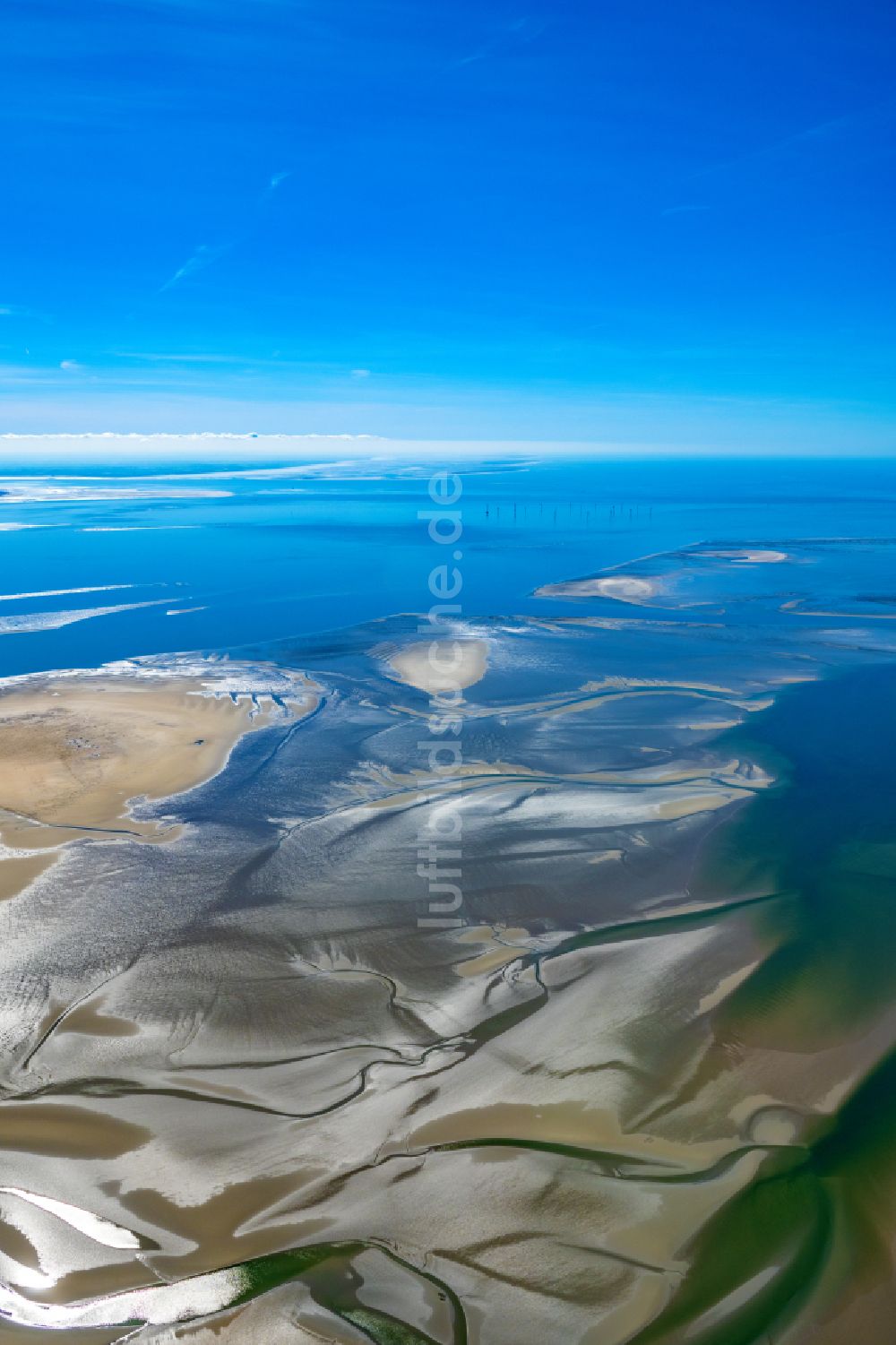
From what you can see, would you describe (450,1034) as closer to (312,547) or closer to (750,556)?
(750,556)

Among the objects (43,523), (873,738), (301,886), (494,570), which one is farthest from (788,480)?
(301,886)

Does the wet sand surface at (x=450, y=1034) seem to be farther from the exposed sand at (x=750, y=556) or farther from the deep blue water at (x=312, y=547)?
the exposed sand at (x=750, y=556)

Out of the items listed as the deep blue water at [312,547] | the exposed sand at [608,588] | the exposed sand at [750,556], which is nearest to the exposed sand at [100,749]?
the deep blue water at [312,547]

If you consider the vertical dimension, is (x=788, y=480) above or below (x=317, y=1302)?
above

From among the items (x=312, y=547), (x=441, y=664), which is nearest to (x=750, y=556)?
(x=312, y=547)

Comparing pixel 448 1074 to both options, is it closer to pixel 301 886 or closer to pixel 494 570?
pixel 301 886
